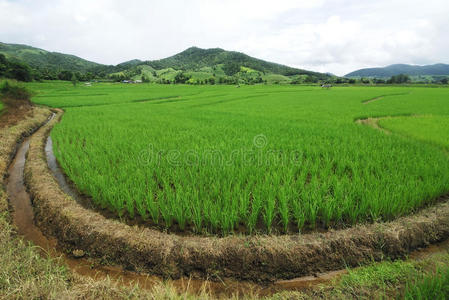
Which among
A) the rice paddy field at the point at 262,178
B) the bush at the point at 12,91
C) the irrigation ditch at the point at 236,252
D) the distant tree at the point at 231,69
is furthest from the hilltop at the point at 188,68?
the irrigation ditch at the point at 236,252

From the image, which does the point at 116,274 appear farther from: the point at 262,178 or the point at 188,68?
the point at 188,68

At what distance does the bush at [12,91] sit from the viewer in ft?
42.3

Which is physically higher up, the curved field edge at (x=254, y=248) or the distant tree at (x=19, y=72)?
the distant tree at (x=19, y=72)

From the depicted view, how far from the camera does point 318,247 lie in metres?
2.19

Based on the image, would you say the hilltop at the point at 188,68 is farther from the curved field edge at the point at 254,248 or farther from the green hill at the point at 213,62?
the curved field edge at the point at 254,248

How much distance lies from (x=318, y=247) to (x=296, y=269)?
343 mm

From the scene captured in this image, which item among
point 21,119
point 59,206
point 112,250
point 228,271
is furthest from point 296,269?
point 21,119

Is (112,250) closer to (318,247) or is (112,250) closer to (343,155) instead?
(318,247)

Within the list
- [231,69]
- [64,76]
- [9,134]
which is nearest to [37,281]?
[9,134]

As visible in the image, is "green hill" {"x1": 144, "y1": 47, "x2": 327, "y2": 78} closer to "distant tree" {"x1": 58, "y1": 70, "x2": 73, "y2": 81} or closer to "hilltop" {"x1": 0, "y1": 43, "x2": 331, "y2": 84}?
"hilltop" {"x1": 0, "y1": 43, "x2": 331, "y2": 84}

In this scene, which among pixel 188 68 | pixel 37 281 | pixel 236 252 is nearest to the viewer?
pixel 37 281

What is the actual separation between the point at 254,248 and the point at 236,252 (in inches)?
7.9

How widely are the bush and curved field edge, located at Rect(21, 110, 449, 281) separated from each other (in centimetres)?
1664

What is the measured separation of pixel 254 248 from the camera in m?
2.14
